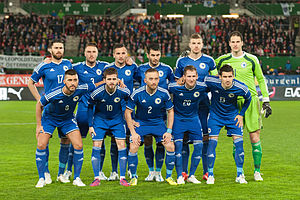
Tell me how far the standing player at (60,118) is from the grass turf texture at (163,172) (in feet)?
1.29

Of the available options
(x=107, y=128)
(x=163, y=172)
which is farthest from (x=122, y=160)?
(x=163, y=172)

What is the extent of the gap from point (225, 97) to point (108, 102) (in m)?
1.82

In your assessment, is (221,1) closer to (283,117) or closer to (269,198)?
(283,117)

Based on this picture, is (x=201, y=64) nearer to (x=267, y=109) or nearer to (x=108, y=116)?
(x=267, y=109)

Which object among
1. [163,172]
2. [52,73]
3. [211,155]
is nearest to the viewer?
[211,155]

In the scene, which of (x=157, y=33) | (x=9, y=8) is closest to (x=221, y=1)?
(x=157, y=33)

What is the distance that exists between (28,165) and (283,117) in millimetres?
12582

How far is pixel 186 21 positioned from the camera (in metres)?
39.3

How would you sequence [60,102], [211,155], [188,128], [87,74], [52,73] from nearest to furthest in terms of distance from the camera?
[60,102] → [211,155] → [188,128] → [52,73] → [87,74]

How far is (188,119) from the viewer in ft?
26.8

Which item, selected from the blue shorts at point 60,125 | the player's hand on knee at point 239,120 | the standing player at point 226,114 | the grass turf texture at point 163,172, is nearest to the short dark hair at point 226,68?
the standing player at point 226,114

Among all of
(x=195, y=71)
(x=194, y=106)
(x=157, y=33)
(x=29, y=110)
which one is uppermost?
(x=157, y=33)

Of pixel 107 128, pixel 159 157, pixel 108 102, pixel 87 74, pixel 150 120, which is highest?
pixel 87 74

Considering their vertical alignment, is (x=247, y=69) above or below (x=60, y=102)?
above
